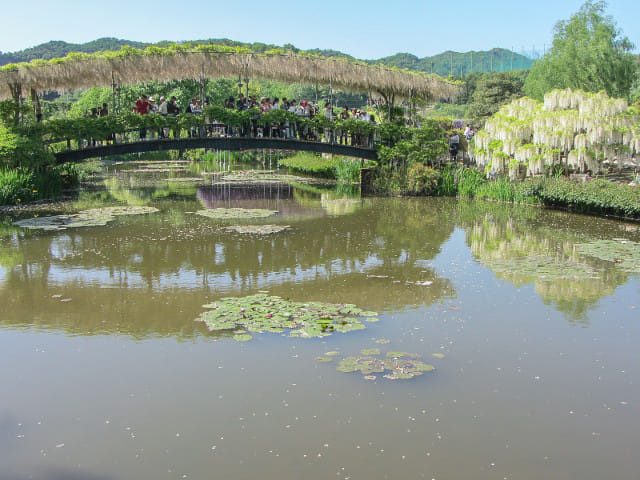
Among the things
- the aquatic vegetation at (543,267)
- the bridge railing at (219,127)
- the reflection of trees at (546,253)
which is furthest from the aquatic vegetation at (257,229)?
the bridge railing at (219,127)

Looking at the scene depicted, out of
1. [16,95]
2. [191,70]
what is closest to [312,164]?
[191,70]

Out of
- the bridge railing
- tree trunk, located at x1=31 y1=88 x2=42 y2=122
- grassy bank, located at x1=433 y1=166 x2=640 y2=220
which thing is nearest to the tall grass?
the bridge railing

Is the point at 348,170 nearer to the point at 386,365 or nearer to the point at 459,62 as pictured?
the point at 386,365

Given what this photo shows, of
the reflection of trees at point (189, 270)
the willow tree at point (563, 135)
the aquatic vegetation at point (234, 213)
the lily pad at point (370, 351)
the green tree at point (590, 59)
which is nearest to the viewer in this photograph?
the lily pad at point (370, 351)

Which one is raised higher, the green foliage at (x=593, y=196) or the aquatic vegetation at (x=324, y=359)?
the green foliage at (x=593, y=196)

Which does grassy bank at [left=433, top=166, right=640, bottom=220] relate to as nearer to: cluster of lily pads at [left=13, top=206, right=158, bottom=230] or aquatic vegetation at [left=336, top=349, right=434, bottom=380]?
cluster of lily pads at [left=13, top=206, right=158, bottom=230]

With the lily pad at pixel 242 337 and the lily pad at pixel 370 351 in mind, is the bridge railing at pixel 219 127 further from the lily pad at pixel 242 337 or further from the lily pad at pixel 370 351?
the lily pad at pixel 370 351

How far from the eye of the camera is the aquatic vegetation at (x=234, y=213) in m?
13.8

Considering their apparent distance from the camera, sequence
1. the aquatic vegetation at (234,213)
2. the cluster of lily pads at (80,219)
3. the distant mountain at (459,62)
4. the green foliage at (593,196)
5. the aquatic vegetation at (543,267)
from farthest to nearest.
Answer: the distant mountain at (459,62) < the aquatic vegetation at (234,213) < the green foliage at (593,196) < the cluster of lily pads at (80,219) < the aquatic vegetation at (543,267)

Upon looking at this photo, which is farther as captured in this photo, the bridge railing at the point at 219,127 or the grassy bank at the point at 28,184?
the bridge railing at the point at 219,127

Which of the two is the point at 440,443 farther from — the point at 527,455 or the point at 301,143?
the point at 301,143

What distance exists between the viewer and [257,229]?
12.2 metres

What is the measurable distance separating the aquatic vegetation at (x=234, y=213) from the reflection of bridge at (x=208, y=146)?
14.4 ft

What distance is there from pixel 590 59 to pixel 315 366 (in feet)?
99.2
